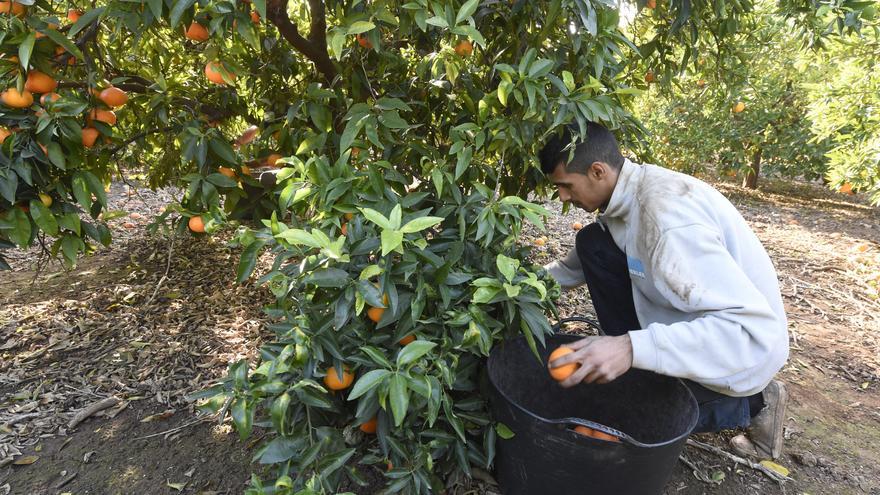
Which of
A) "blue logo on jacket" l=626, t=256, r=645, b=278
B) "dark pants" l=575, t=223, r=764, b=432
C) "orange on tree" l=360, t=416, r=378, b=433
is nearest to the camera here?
"orange on tree" l=360, t=416, r=378, b=433

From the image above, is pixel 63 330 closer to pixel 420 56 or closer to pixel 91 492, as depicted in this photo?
pixel 91 492

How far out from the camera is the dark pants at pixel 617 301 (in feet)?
6.35

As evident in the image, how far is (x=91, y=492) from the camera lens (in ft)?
5.75

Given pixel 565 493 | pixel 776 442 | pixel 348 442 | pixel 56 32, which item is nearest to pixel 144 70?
pixel 56 32

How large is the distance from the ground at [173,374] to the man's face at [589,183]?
1.05m

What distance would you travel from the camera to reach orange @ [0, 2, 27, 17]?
1.38 metres

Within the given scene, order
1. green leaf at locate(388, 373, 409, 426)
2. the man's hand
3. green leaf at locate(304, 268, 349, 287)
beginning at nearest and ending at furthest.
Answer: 1. green leaf at locate(388, 373, 409, 426)
2. green leaf at locate(304, 268, 349, 287)
3. the man's hand

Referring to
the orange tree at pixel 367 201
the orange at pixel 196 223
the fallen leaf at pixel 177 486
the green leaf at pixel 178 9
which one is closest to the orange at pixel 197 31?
the orange tree at pixel 367 201

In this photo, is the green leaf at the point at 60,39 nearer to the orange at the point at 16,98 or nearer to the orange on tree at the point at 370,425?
the orange at the point at 16,98

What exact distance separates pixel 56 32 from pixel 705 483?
8.30 ft

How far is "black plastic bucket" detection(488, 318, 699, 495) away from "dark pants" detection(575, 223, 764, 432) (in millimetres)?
190

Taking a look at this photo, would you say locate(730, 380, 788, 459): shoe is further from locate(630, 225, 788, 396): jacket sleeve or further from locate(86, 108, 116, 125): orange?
locate(86, 108, 116, 125): orange

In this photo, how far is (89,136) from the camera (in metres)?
1.71

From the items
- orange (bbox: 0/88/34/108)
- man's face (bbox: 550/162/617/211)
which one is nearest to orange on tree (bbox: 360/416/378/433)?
man's face (bbox: 550/162/617/211)
